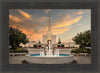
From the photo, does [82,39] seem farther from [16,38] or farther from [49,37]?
[16,38]

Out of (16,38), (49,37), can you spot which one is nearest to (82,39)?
(49,37)

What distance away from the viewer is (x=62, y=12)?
11.9m

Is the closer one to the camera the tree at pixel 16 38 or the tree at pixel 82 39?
the tree at pixel 16 38

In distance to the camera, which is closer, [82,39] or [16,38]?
[16,38]

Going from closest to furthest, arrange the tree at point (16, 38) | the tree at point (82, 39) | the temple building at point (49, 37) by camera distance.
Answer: the temple building at point (49, 37) < the tree at point (16, 38) < the tree at point (82, 39)

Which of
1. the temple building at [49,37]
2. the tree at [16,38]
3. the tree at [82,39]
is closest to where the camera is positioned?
the temple building at [49,37]

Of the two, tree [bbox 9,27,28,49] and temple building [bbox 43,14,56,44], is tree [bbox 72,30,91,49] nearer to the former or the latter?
temple building [bbox 43,14,56,44]

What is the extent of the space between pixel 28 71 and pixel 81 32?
9.47 m

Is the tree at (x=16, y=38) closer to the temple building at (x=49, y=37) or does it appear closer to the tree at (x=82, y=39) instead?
the temple building at (x=49, y=37)

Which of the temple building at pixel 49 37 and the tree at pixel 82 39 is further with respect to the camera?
the tree at pixel 82 39

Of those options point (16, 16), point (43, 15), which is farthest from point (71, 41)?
point (16, 16)

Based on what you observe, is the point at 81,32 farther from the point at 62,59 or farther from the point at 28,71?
the point at 28,71

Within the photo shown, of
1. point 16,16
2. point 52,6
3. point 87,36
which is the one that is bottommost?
point 87,36

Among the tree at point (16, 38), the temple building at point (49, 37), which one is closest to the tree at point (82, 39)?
the temple building at point (49, 37)
